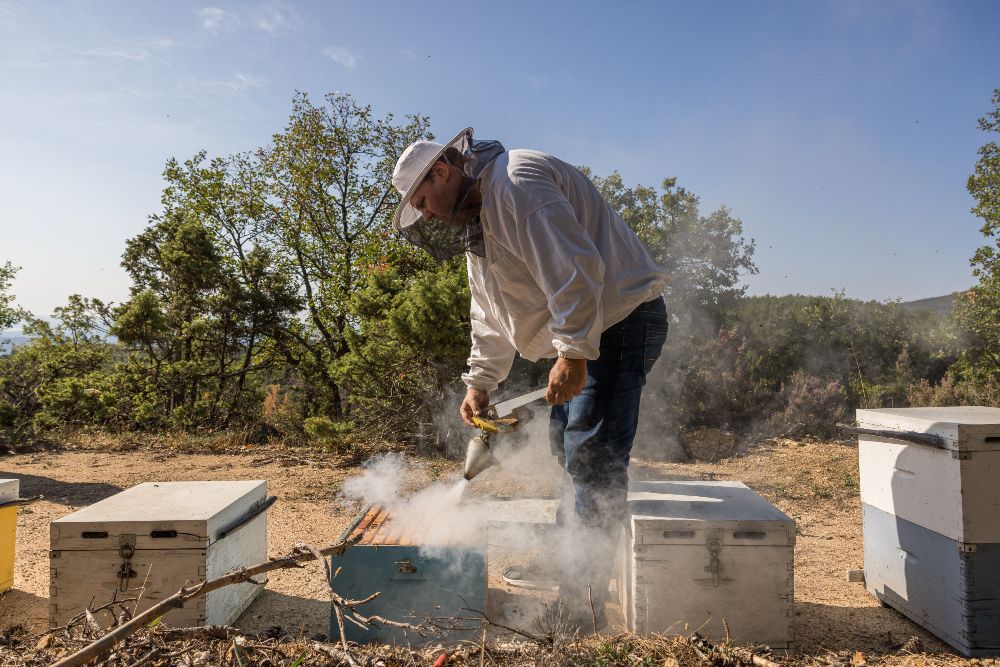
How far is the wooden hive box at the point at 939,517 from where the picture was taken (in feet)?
6.25

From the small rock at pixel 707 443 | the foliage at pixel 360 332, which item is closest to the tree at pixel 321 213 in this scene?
the foliage at pixel 360 332

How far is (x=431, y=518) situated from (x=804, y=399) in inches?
207

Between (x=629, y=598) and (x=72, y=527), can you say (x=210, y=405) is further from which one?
(x=629, y=598)

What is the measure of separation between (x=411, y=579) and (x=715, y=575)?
1024mm

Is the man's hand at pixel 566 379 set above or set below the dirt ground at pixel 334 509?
above

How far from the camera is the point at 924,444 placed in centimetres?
206

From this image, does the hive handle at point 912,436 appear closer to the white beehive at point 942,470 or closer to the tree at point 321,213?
the white beehive at point 942,470

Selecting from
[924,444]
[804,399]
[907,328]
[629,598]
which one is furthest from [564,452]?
[907,328]

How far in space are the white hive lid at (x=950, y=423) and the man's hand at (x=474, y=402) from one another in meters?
1.49

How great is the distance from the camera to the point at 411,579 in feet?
6.88

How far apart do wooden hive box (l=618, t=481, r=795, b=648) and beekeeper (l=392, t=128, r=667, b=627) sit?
0.52 ft

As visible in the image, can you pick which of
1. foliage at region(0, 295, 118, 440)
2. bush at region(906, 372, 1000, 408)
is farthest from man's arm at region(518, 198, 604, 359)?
foliage at region(0, 295, 118, 440)

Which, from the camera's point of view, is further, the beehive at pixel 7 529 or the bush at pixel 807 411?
the bush at pixel 807 411

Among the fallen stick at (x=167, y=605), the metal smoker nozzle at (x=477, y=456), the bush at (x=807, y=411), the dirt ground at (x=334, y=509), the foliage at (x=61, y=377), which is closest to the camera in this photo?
the fallen stick at (x=167, y=605)
